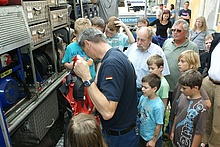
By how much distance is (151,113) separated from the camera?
237cm

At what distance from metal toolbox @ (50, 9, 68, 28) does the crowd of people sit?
0.34 m

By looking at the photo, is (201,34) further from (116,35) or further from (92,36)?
(92,36)

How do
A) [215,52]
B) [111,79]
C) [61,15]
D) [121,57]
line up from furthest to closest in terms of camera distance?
[61,15]
[215,52]
[121,57]
[111,79]

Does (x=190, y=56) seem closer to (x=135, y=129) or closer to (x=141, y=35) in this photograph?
(x=141, y=35)

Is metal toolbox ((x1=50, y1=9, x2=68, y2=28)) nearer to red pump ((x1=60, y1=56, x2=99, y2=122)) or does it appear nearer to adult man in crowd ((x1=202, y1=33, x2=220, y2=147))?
red pump ((x1=60, y1=56, x2=99, y2=122))

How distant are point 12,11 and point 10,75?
0.69 m

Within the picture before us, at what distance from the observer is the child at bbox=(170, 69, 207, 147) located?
7.31 feet

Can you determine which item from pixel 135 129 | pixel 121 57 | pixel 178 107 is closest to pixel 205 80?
pixel 178 107

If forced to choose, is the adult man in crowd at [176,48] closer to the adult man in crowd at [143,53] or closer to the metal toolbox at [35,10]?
the adult man in crowd at [143,53]

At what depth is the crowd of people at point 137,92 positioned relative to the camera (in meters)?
1.64

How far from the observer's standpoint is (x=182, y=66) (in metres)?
2.88

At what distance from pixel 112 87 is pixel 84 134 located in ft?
1.47

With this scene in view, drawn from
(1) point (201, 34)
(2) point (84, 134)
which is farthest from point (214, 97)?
(1) point (201, 34)

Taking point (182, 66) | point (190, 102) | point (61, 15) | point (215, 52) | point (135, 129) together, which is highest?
point (61, 15)
